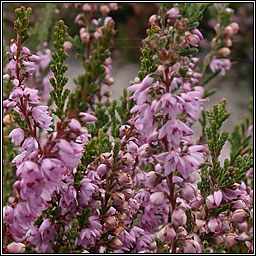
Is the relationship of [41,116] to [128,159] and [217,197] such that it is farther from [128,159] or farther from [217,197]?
[217,197]

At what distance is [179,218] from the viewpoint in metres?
0.75

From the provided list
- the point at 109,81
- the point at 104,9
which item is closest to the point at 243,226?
the point at 109,81

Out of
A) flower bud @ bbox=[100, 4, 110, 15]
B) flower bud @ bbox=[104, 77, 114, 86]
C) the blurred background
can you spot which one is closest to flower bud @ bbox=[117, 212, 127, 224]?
flower bud @ bbox=[104, 77, 114, 86]

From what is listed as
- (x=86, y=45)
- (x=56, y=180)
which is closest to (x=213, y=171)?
(x=56, y=180)

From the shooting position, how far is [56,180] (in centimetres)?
70

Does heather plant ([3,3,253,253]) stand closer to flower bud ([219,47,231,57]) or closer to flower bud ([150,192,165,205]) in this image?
flower bud ([150,192,165,205])

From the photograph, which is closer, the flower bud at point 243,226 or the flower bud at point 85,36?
the flower bud at point 243,226

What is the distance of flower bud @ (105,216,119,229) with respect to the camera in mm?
839

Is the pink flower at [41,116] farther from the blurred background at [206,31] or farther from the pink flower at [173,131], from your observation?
the blurred background at [206,31]

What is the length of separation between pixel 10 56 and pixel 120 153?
0.92 ft

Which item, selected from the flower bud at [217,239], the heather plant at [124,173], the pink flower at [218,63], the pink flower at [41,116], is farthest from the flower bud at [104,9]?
the flower bud at [217,239]

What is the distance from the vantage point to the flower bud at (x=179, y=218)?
2.48 ft

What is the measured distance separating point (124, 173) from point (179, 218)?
0.14 m

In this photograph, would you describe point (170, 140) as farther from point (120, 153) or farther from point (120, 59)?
point (120, 59)
